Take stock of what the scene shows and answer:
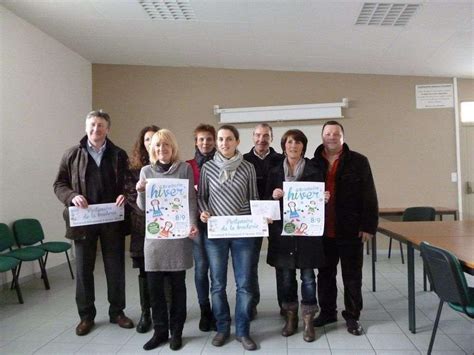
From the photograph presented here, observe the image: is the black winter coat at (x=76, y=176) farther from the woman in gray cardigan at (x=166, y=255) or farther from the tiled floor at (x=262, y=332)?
the tiled floor at (x=262, y=332)

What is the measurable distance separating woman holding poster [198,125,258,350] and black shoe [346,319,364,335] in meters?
0.74

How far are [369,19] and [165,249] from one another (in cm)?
330

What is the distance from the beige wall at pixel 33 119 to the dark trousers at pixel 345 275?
11.4 feet

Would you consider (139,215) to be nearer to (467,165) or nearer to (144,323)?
(144,323)

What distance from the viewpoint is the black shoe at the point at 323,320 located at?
279 centimetres

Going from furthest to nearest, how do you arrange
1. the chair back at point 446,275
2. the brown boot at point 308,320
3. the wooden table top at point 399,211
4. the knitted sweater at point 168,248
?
the wooden table top at point 399,211, the brown boot at point 308,320, the knitted sweater at point 168,248, the chair back at point 446,275

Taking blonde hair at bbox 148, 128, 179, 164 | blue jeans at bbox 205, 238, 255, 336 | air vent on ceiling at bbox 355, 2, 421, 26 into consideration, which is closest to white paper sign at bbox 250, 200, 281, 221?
blue jeans at bbox 205, 238, 255, 336

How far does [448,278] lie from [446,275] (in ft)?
0.06

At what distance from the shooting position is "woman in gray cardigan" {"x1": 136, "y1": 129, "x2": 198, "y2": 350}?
236 cm

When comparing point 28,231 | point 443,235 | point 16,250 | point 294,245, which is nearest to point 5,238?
point 16,250

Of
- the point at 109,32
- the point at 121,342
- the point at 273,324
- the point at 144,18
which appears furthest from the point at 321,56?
the point at 121,342

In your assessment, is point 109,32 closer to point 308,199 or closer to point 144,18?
point 144,18

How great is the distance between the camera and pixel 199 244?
2727mm

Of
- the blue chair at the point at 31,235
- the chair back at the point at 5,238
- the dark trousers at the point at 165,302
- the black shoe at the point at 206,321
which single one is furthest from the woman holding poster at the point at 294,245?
the chair back at the point at 5,238
